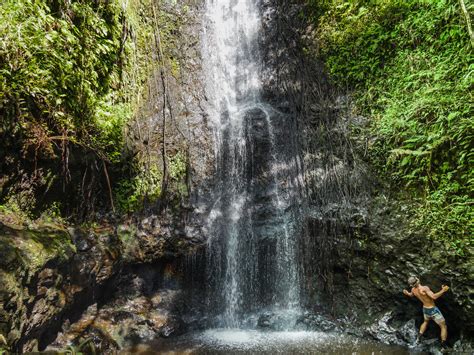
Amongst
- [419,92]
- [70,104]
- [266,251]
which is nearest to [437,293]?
[266,251]

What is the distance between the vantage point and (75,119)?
5.85 m

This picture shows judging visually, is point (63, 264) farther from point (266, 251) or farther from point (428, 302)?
point (428, 302)

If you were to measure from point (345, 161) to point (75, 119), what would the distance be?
17.7 ft

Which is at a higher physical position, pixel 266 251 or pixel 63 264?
pixel 266 251

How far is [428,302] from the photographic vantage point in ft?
17.7

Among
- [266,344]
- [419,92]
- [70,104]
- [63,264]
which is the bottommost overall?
[266,344]

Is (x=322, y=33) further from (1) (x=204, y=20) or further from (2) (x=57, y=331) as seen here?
(2) (x=57, y=331)

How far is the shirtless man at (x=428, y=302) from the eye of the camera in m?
5.30

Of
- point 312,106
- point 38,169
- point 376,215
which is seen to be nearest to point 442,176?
point 376,215

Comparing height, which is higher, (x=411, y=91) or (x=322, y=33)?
(x=322, y=33)

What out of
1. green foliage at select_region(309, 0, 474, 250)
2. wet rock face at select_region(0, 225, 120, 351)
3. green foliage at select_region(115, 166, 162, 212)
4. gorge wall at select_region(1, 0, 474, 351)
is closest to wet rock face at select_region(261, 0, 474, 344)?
gorge wall at select_region(1, 0, 474, 351)

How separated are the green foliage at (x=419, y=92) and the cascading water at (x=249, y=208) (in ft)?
6.96

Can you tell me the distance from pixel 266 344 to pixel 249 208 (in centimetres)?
297

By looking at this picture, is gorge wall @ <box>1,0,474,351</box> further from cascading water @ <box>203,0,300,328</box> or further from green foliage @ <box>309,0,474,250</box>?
green foliage @ <box>309,0,474,250</box>
